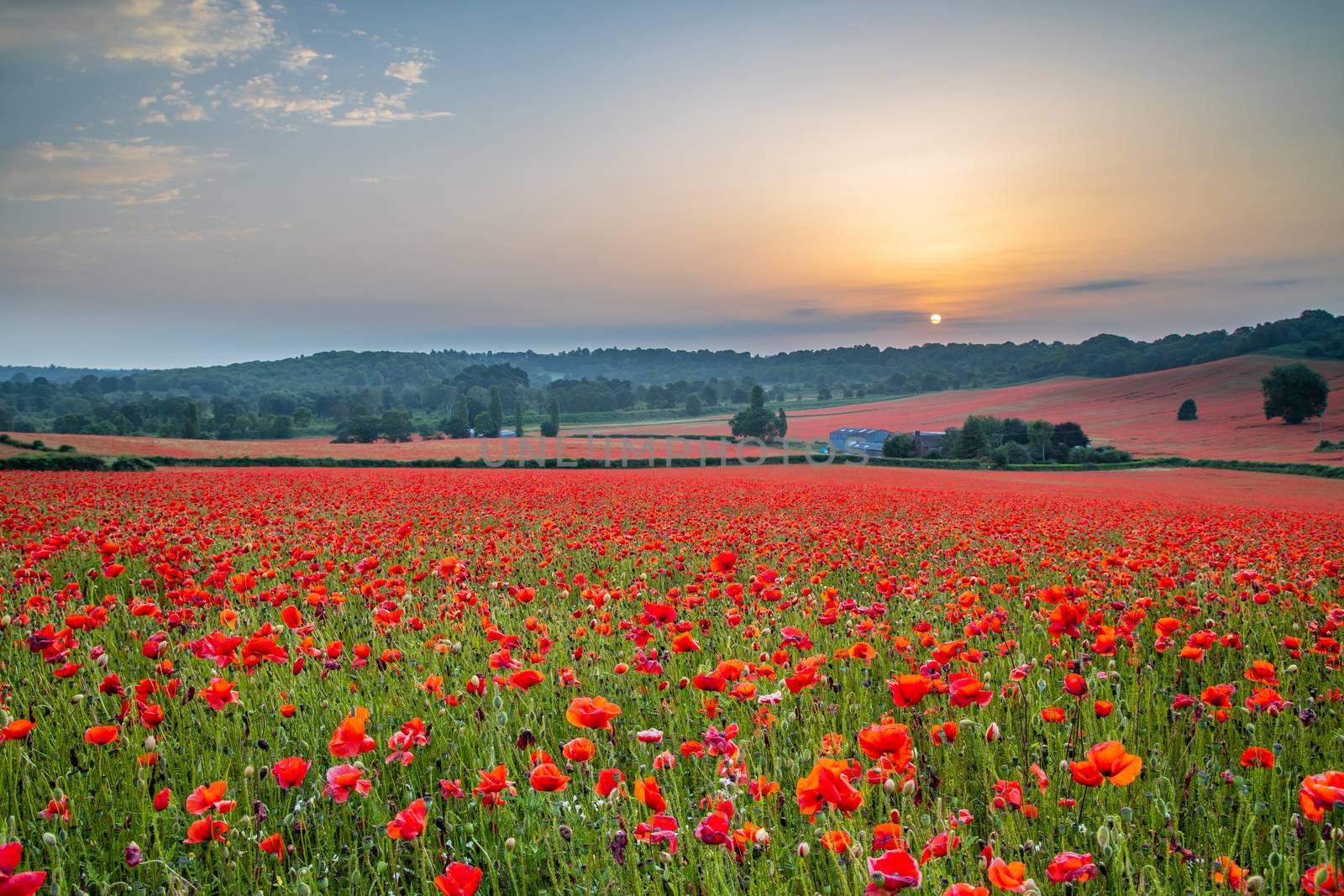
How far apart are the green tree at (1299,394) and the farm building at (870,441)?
1177 inches

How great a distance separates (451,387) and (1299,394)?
130699 millimetres

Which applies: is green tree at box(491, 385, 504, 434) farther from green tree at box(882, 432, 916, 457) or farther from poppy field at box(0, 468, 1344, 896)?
poppy field at box(0, 468, 1344, 896)

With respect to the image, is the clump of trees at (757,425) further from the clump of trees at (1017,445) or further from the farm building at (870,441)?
the clump of trees at (1017,445)

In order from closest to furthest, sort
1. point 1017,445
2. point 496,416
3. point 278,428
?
point 1017,445
point 278,428
point 496,416

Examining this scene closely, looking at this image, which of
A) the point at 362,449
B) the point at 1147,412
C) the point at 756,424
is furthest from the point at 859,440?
the point at 362,449

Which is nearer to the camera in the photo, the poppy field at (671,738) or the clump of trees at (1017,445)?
the poppy field at (671,738)

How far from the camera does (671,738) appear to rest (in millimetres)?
3525

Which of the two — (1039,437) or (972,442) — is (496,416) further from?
(1039,437)

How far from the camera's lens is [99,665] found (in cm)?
377

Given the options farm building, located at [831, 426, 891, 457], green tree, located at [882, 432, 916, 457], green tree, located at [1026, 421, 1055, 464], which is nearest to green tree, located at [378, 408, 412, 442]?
farm building, located at [831, 426, 891, 457]

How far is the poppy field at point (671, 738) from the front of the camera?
2291mm

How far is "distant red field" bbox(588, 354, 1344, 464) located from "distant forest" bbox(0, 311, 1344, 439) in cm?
1089

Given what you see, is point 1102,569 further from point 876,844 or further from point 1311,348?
point 1311,348

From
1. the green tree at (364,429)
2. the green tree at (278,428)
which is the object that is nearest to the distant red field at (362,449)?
the green tree at (364,429)
